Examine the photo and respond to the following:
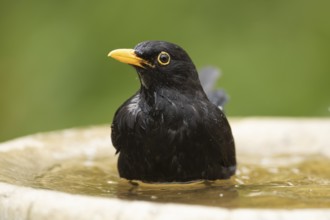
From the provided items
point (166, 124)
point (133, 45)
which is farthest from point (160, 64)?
point (133, 45)

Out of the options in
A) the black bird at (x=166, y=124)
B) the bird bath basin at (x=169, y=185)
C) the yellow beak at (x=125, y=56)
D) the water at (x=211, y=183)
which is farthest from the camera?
the black bird at (x=166, y=124)

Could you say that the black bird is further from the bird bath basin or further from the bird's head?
the bird bath basin

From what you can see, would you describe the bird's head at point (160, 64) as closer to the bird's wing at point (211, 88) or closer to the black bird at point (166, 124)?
the black bird at point (166, 124)

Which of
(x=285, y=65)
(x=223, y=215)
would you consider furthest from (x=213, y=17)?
(x=223, y=215)

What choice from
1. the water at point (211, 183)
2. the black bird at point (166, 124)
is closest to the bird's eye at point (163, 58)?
the black bird at point (166, 124)

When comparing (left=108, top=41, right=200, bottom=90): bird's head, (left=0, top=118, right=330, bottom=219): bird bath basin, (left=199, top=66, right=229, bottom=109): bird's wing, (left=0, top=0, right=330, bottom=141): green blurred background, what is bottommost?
(left=0, top=118, right=330, bottom=219): bird bath basin

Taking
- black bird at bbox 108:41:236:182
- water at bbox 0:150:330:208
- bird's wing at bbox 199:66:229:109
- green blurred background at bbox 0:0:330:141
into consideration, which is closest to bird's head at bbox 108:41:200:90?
black bird at bbox 108:41:236:182
